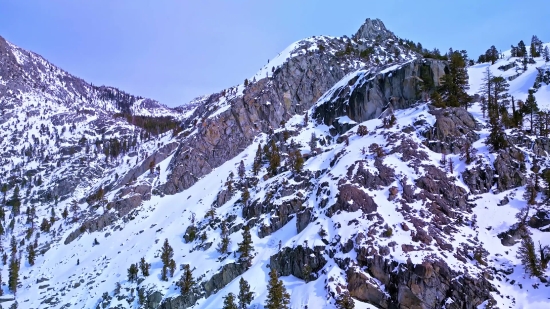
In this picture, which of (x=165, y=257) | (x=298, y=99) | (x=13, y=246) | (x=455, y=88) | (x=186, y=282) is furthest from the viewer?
(x=298, y=99)

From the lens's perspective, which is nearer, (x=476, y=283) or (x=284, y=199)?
(x=476, y=283)

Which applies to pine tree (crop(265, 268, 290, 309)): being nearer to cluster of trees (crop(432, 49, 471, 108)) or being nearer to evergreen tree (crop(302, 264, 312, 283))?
evergreen tree (crop(302, 264, 312, 283))

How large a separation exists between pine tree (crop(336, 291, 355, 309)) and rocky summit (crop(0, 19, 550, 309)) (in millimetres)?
232

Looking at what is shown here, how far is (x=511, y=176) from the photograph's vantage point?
5731cm

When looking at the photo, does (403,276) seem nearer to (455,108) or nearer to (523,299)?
(523,299)

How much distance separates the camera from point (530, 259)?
42.7 metres

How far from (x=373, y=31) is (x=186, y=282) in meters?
146

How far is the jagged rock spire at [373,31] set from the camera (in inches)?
6565

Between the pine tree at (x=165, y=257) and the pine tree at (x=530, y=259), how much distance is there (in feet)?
179

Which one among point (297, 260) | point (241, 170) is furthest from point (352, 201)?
point (241, 170)

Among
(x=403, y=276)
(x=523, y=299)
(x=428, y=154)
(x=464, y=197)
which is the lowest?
(x=523, y=299)

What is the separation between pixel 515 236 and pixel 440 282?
1375cm

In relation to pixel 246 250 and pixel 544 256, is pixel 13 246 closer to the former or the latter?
pixel 246 250

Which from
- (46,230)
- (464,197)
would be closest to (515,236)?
(464,197)
